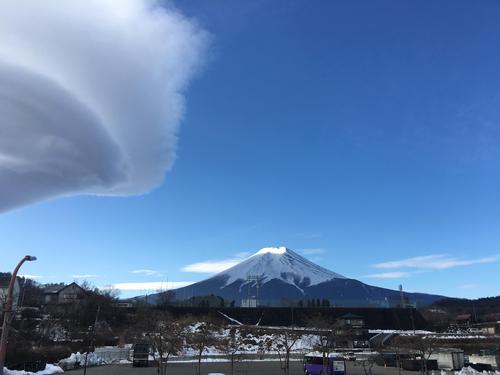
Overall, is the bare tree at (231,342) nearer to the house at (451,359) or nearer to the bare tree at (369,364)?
the bare tree at (369,364)

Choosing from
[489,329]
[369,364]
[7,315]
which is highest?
[489,329]

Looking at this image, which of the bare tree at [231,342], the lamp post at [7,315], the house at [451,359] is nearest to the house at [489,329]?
the house at [451,359]

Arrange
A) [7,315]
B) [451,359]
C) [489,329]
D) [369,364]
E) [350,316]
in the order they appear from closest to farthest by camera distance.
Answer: [7,315] → [369,364] → [451,359] → [489,329] → [350,316]

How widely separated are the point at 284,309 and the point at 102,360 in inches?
2324

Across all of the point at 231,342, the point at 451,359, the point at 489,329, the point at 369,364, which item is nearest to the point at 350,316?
the point at 489,329

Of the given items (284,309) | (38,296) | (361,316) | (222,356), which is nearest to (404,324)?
(361,316)

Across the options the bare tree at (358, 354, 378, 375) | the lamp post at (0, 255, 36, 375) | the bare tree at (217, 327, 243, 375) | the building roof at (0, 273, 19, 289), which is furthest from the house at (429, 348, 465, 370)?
the building roof at (0, 273, 19, 289)

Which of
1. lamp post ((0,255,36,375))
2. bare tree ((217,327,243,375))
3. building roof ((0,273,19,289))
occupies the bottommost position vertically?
bare tree ((217,327,243,375))

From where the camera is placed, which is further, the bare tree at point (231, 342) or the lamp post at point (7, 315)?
the bare tree at point (231, 342)

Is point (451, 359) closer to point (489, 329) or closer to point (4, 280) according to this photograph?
point (489, 329)

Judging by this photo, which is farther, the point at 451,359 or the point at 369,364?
the point at 451,359

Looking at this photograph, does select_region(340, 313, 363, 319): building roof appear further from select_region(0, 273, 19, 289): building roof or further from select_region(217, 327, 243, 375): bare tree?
select_region(0, 273, 19, 289): building roof

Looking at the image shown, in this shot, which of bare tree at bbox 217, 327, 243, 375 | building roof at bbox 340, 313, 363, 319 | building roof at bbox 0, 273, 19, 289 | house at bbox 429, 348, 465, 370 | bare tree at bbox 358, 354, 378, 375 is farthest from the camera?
building roof at bbox 0, 273, 19, 289

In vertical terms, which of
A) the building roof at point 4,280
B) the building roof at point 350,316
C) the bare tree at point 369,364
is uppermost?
the building roof at point 4,280
